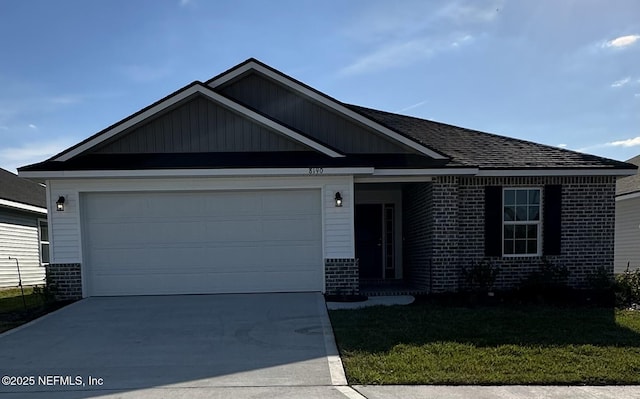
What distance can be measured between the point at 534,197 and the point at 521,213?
495 millimetres

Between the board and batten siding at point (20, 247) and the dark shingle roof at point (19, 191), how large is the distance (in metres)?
0.55

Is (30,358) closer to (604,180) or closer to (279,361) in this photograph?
(279,361)

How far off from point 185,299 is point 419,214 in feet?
19.2

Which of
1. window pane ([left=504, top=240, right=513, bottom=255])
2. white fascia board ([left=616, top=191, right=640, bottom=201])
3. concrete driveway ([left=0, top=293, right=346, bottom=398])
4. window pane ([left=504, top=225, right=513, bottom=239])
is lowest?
concrete driveway ([left=0, top=293, right=346, bottom=398])

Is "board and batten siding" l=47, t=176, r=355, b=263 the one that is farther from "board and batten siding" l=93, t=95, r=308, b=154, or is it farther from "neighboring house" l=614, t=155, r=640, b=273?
"neighboring house" l=614, t=155, r=640, b=273

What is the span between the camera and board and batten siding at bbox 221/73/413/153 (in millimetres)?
10516

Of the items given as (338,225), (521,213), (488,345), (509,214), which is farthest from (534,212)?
(488,345)

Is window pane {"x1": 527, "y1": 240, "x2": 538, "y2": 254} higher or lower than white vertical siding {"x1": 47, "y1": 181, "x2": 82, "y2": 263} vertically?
lower

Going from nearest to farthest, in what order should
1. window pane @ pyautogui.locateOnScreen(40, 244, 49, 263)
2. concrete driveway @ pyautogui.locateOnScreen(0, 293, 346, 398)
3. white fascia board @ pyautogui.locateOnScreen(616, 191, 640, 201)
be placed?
concrete driveway @ pyautogui.locateOnScreen(0, 293, 346, 398) < white fascia board @ pyautogui.locateOnScreen(616, 191, 640, 201) < window pane @ pyautogui.locateOnScreen(40, 244, 49, 263)

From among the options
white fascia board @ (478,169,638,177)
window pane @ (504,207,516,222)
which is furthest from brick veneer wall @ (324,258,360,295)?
window pane @ (504,207,516,222)

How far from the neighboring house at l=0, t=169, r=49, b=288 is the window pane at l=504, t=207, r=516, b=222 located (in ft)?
47.8

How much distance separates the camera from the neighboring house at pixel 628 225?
587 inches

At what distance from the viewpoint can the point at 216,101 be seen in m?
9.62

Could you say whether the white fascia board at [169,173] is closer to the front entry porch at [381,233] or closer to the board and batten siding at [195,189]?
the board and batten siding at [195,189]
